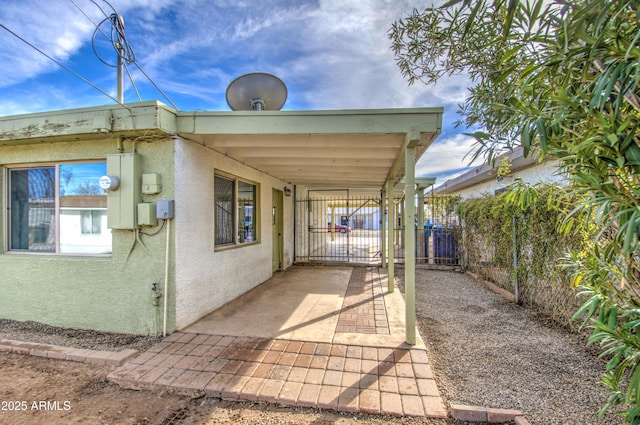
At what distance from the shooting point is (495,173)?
9.48 meters

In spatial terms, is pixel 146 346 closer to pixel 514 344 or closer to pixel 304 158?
pixel 304 158

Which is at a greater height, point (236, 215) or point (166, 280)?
point (236, 215)

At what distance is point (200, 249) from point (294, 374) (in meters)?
2.39

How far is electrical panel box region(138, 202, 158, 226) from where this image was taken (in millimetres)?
3871

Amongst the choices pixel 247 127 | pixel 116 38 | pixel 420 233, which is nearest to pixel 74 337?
pixel 247 127

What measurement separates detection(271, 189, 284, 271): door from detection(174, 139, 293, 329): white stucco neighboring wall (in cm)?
178

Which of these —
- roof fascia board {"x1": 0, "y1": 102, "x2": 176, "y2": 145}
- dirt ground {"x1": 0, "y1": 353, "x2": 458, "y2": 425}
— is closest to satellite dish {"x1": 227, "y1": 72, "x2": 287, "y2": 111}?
roof fascia board {"x1": 0, "y1": 102, "x2": 176, "y2": 145}

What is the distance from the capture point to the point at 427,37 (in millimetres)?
2807

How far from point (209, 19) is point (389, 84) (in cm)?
353

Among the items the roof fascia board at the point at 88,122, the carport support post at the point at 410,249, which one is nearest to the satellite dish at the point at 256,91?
the roof fascia board at the point at 88,122

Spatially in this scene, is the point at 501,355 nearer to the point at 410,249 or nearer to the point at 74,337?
the point at 410,249

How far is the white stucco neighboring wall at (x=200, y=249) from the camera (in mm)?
4055

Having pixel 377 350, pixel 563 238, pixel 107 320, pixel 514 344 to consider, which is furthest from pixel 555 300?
pixel 107 320

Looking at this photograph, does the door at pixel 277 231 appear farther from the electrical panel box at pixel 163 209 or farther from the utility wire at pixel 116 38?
the utility wire at pixel 116 38
